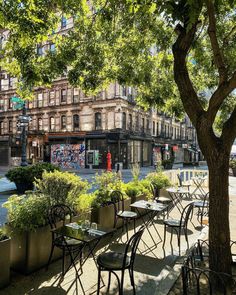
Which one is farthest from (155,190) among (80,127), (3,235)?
(80,127)

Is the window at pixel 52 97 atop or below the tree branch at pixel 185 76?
atop

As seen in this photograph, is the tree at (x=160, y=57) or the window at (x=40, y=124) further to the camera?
the window at (x=40, y=124)

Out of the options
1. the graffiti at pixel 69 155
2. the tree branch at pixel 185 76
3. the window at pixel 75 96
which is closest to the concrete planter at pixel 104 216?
the tree branch at pixel 185 76

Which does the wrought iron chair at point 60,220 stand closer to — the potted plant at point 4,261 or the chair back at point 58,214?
the chair back at point 58,214

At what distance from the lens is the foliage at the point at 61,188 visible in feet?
17.3

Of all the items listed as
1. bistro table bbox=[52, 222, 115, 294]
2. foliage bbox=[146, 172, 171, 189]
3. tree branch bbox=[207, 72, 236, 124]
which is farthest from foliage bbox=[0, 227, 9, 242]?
foliage bbox=[146, 172, 171, 189]

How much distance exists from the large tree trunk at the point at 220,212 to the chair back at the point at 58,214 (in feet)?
8.80

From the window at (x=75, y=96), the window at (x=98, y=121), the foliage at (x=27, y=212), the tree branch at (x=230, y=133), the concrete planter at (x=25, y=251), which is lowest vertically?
the concrete planter at (x=25, y=251)

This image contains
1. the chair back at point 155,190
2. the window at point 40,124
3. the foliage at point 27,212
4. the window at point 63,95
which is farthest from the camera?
the window at point 40,124

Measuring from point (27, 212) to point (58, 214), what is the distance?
0.75m

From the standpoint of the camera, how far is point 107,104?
28.8 metres

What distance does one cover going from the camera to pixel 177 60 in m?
3.73

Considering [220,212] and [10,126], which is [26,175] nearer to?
[220,212]

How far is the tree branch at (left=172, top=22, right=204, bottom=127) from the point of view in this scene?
3.59 meters
